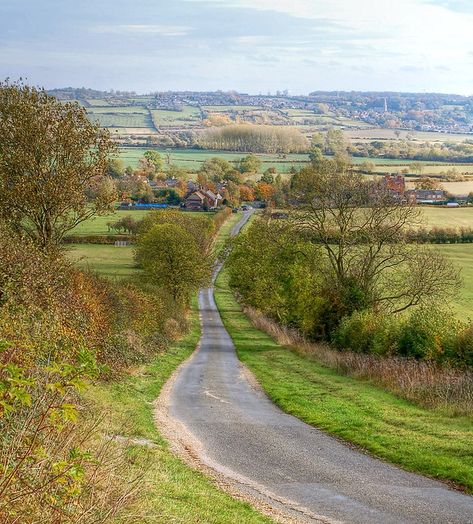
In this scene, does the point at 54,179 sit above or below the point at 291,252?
above

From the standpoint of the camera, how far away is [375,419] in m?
20.3

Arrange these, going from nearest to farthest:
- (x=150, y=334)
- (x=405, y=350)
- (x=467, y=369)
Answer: (x=467, y=369) < (x=405, y=350) < (x=150, y=334)

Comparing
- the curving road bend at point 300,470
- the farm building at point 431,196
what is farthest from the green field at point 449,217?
the curving road bend at point 300,470

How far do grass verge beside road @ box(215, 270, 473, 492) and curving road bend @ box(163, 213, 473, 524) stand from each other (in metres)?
0.48

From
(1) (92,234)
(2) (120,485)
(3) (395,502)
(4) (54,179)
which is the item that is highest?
(4) (54,179)

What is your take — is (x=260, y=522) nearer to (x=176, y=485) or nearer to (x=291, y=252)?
(x=176, y=485)

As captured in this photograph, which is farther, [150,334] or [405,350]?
[150,334]

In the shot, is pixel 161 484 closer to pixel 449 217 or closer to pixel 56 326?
pixel 56 326

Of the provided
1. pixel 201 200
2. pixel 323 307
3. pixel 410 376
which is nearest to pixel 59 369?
pixel 410 376

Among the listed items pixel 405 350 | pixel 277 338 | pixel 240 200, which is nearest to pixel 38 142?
pixel 405 350

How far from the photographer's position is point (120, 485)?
32.1 feet

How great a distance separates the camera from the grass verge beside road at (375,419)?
52.6 ft

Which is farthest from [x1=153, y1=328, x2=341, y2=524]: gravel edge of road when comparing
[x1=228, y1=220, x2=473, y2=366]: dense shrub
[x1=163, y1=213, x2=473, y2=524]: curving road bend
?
[x1=228, y1=220, x2=473, y2=366]: dense shrub

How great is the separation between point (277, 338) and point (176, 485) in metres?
35.7
